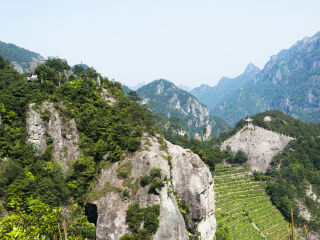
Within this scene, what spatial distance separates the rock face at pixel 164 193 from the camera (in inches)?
Result: 1281

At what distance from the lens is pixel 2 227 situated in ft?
51.0

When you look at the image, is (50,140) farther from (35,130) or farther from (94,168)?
(94,168)

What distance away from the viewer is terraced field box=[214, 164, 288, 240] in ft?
170

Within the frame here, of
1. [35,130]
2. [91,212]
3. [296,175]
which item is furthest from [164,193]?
[296,175]

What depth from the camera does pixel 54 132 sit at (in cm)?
4153

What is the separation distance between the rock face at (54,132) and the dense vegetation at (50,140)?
93 cm

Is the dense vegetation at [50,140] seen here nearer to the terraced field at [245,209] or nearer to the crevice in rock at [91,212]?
the crevice in rock at [91,212]

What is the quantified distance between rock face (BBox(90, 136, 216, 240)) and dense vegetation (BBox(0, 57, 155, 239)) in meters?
2.32

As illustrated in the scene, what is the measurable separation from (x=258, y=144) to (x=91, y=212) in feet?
240

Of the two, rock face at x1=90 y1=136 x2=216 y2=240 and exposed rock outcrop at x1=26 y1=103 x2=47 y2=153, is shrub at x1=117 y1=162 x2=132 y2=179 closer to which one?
rock face at x1=90 y1=136 x2=216 y2=240

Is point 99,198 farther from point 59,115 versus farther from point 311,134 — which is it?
point 311,134

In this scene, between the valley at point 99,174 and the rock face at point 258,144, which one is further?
the rock face at point 258,144

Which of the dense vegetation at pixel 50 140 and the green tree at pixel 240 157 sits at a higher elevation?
the dense vegetation at pixel 50 140

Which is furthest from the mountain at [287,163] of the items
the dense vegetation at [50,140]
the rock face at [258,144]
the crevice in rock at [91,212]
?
the crevice in rock at [91,212]
